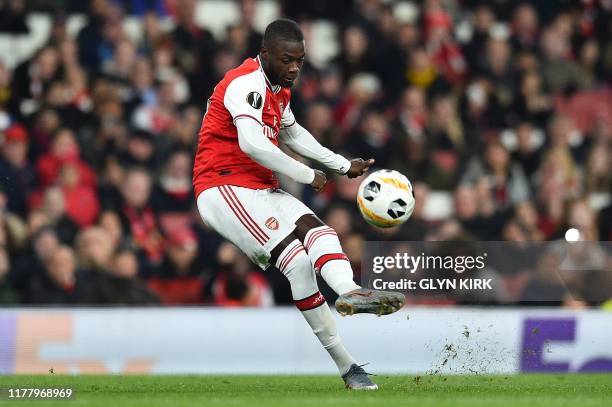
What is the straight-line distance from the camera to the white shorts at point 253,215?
29.9 feet

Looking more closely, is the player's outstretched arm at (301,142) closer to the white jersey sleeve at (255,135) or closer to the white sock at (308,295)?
the white jersey sleeve at (255,135)

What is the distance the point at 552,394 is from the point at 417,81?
7.54 metres

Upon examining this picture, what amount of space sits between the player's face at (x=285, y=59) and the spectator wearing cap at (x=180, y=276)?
472cm

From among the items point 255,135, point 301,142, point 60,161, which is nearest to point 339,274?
point 255,135

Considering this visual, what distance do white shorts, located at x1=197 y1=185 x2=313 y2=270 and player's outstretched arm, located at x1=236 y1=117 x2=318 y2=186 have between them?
35 cm

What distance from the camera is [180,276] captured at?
534 inches

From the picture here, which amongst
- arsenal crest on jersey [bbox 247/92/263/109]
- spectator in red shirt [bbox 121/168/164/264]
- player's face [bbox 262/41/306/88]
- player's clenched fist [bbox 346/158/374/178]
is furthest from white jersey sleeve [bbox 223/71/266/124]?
spectator in red shirt [bbox 121/168/164/264]

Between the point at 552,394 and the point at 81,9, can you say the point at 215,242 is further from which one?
the point at 552,394

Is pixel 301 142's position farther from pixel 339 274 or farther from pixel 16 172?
pixel 16 172

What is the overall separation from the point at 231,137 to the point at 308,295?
123cm

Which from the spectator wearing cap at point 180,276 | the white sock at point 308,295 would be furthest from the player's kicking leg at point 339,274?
the spectator wearing cap at point 180,276

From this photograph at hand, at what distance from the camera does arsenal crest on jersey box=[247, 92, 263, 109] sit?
8961 millimetres

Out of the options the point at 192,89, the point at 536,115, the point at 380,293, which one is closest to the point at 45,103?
the point at 192,89

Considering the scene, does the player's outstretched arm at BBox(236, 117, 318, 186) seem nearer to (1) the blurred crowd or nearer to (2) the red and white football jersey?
(2) the red and white football jersey
